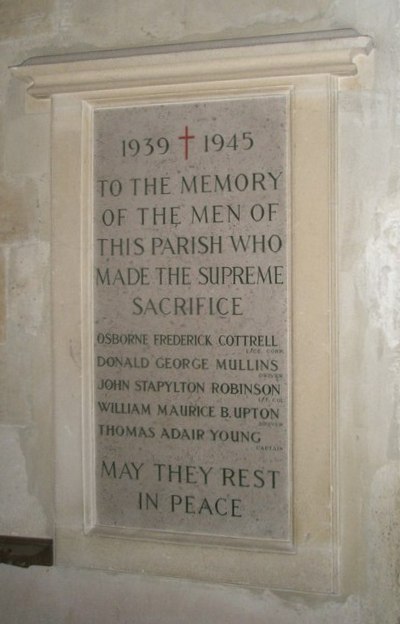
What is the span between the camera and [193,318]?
339 centimetres

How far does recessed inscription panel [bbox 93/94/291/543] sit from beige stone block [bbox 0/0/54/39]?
631 millimetres

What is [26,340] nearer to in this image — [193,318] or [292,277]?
[193,318]

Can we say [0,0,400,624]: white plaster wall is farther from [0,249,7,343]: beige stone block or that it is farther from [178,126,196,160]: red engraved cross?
[178,126,196,160]: red engraved cross

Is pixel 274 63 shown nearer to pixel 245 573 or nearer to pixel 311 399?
pixel 311 399

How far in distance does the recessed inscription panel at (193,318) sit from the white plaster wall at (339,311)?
11.4 inches

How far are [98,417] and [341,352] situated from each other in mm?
1227

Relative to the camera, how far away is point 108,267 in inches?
138

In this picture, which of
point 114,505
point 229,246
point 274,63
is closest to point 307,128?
point 274,63

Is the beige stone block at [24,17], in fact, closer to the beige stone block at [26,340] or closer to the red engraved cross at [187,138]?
the red engraved cross at [187,138]

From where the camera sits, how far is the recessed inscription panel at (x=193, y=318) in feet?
10.8

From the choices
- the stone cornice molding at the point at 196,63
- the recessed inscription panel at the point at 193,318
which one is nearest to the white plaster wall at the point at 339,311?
the stone cornice molding at the point at 196,63

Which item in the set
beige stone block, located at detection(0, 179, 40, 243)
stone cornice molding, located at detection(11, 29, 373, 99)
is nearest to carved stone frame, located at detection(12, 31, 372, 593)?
stone cornice molding, located at detection(11, 29, 373, 99)

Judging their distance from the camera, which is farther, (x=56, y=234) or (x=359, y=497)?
(x=56, y=234)

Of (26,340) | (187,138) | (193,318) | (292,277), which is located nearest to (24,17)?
(187,138)
